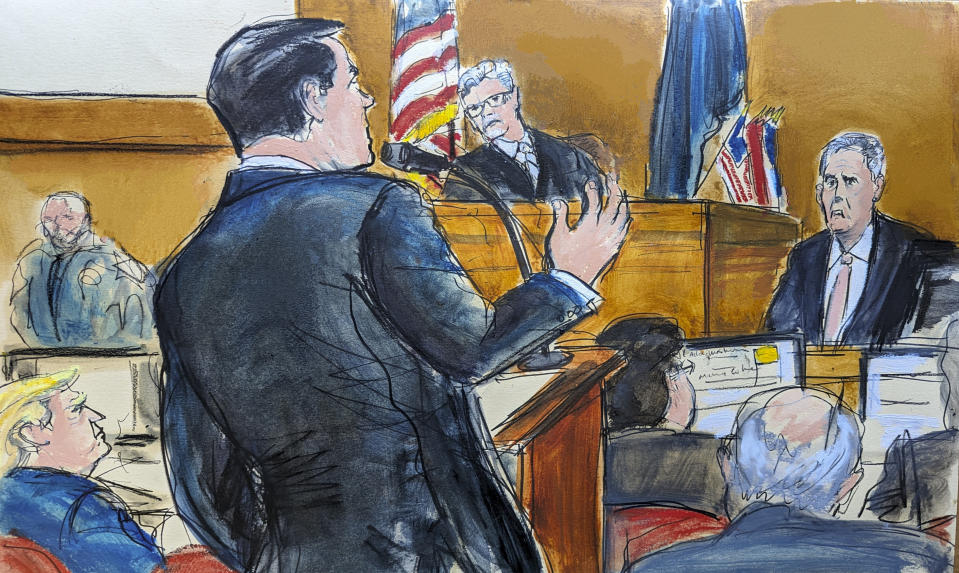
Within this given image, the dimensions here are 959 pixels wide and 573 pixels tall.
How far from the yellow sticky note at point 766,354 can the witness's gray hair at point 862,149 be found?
21.8 inches

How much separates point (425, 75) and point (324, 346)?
84cm

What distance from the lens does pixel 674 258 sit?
2.02m

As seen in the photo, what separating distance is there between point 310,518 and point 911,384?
184 cm

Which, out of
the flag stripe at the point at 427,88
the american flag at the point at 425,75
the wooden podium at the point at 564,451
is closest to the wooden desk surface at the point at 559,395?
the wooden podium at the point at 564,451

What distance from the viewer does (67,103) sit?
1.94 meters

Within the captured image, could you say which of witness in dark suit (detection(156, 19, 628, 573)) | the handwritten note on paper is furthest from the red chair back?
the handwritten note on paper

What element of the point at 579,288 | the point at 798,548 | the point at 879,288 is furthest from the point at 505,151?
the point at 798,548

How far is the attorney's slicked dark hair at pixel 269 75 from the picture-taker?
186cm

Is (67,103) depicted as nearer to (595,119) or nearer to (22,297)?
(22,297)

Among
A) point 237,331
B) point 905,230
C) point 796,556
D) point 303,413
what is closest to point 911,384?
point 905,230

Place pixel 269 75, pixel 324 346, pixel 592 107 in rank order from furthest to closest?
pixel 592 107, pixel 269 75, pixel 324 346

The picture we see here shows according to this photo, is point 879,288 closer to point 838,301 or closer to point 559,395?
point 838,301

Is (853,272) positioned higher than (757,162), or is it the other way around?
(757,162)

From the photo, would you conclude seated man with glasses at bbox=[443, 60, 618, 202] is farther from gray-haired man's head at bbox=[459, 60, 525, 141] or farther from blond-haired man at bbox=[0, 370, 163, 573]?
blond-haired man at bbox=[0, 370, 163, 573]
